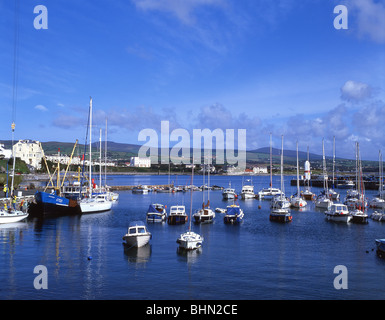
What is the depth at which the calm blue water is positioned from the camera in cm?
2305

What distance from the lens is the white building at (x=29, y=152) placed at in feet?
563

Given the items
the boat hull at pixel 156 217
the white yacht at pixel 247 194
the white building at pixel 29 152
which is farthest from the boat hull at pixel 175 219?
the white building at pixel 29 152

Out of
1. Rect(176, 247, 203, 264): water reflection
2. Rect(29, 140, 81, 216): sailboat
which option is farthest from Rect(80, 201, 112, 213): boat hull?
Rect(176, 247, 203, 264): water reflection

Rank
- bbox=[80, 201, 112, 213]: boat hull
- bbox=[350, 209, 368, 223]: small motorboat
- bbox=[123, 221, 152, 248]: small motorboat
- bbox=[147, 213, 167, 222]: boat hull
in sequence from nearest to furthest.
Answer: bbox=[123, 221, 152, 248]: small motorboat
bbox=[350, 209, 368, 223]: small motorboat
bbox=[147, 213, 167, 222]: boat hull
bbox=[80, 201, 112, 213]: boat hull

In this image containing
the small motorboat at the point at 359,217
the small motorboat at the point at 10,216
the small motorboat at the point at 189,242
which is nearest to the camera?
the small motorboat at the point at 189,242

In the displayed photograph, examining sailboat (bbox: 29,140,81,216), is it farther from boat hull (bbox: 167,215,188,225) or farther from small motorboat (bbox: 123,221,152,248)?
small motorboat (bbox: 123,221,152,248)

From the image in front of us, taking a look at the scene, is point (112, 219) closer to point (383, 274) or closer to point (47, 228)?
Answer: point (47, 228)

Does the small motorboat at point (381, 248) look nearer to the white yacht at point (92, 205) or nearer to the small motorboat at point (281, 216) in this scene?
the small motorboat at point (281, 216)

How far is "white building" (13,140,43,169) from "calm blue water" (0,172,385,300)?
135638 millimetres

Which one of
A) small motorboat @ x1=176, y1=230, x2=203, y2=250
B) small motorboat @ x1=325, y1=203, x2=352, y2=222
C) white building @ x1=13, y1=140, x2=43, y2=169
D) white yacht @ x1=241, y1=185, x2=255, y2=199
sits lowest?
small motorboat @ x1=176, y1=230, x2=203, y2=250

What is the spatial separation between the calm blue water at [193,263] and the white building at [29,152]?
136m

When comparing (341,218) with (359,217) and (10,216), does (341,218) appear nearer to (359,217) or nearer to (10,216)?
(359,217)
